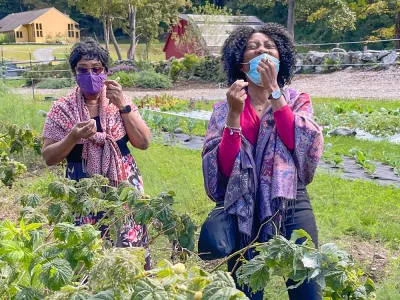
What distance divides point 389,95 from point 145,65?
41.2ft

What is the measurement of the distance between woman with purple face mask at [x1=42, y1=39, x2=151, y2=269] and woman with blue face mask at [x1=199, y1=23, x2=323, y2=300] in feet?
2.07

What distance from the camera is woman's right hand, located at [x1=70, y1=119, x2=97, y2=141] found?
2.89 meters

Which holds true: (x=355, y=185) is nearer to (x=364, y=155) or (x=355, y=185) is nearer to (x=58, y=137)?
(x=364, y=155)

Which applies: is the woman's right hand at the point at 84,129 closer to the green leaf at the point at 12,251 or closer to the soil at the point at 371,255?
the green leaf at the point at 12,251

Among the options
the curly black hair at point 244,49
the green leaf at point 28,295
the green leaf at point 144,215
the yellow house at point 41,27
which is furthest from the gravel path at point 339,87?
the yellow house at point 41,27

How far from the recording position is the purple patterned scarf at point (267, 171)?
98.7 inches

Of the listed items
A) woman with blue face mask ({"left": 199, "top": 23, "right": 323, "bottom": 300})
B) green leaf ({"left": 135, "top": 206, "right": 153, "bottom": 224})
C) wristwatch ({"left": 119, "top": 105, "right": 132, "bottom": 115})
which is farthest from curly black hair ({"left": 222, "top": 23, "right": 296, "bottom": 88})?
green leaf ({"left": 135, "top": 206, "right": 153, "bottom": 224})

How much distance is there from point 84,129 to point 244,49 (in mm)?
858

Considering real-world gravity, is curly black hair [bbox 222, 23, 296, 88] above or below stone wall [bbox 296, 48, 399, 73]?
above

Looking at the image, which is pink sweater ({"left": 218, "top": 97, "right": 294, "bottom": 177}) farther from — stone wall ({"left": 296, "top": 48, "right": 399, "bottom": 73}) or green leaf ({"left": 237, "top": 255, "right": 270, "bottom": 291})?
stone wall ({"left": 296, "top": 48, "right": 399, "bottom": 73})

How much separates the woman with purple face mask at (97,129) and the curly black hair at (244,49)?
1.97 feet

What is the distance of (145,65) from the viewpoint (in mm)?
25547

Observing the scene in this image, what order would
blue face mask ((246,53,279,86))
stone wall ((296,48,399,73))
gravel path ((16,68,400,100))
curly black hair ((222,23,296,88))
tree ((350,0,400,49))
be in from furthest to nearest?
tree ((350,0,400,49)) → stone wall ((296,48,399,73)) → gravel path ((16,68,400,100)) → curly black hair ((222,23,296,88)) → blue face mask ((246,53,279,86))

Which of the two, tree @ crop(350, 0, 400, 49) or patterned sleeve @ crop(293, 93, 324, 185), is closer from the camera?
patterned sleeve @ crop(293, 93, 324, 185)
